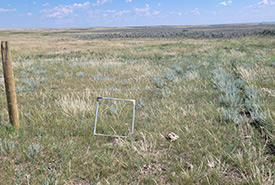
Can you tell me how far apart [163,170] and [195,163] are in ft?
1.64

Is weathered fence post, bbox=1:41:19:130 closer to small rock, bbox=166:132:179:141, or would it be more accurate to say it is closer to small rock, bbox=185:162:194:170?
small rock, bbox=166:132:179:141

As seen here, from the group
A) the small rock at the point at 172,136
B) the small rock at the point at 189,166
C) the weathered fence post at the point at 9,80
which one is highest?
the weathered fence post at the point at 9,80

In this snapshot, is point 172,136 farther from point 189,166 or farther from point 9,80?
point 9,80

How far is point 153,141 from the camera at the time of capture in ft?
12.1

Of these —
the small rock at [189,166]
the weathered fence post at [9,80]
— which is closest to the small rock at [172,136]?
the small rock at [189,166]

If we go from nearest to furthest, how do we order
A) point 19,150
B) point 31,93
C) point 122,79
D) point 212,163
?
point 212,163
point 19,150
point 31,93
point 122,79

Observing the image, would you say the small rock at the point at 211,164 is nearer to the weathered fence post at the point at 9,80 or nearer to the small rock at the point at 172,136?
the small rock at the point at 172,136

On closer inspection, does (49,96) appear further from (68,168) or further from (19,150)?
(68,168)

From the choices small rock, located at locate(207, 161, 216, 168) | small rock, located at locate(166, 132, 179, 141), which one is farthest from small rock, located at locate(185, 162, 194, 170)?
small rock, located at locate(166, 132, 179, 141)

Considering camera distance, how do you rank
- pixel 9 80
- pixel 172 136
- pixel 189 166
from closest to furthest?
1. pixel 189 166
2. pixel 172 136
3. pixel 9 80

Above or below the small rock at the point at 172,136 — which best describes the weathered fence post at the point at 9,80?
above

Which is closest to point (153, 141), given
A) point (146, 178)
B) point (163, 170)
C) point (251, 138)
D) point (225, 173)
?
point (163, 170)

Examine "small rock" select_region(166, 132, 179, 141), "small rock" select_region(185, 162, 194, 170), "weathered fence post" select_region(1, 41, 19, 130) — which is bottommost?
"small rock" select_region(185, 162, 194, 170)

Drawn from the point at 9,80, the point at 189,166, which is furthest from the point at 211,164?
the point at 9,80
